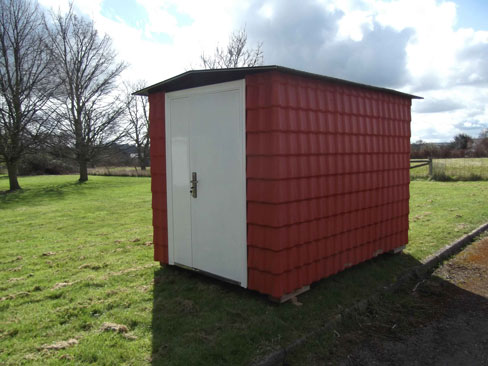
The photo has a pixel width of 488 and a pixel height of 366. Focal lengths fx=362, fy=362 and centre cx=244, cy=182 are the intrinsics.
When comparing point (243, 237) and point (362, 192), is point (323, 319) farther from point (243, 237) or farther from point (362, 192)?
point (362, 192)

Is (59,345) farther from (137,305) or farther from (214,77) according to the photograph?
(214,77)

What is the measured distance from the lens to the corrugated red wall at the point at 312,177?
3965mm

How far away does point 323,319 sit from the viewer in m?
3.77

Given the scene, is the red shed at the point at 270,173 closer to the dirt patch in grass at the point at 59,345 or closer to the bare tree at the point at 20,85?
the dirt patch in grass at the point at 59,345

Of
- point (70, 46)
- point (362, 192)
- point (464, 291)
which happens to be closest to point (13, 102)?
point (70, 46)

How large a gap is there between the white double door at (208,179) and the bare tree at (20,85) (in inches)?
670

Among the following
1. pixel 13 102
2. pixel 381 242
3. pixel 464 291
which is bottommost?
pixel 464 291

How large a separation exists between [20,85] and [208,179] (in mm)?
18660

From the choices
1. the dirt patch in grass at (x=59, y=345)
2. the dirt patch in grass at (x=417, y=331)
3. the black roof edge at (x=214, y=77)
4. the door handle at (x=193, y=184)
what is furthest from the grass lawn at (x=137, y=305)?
the black roof edge at (x=214, y=77)

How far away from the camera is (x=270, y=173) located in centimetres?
393

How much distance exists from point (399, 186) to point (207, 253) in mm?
3457

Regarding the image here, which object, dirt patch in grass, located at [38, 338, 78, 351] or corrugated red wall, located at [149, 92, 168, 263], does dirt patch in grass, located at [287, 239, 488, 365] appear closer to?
dirt patch in grass, located at [38, 338, 78, 351]

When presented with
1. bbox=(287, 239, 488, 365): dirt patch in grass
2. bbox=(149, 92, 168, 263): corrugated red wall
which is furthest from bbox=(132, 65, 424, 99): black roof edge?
bbox=(287, 239, 488, 365): dirt patch in grass

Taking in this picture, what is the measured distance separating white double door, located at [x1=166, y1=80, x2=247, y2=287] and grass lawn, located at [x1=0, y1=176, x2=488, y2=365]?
0.41 meters
